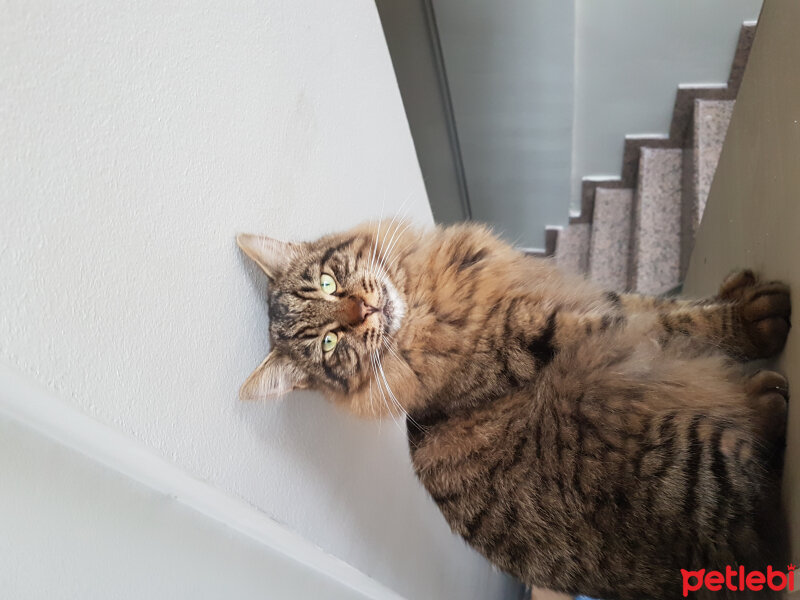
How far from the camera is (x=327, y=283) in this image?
3.61 ft

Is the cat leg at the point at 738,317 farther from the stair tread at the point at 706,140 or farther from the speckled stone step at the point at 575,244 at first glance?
the speckled stone step at the point at 575,244

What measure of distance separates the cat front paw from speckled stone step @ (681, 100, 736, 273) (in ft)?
4.67

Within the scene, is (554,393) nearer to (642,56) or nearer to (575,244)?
(642,56)

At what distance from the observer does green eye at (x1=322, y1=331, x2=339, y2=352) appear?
3.52 feet

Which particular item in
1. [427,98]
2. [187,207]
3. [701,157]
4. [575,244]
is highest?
[187,207]

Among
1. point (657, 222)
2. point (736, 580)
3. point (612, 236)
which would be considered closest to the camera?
point (736, 580)

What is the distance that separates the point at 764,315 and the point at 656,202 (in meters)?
1.86

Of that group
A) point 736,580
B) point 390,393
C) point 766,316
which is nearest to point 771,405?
point 766,316

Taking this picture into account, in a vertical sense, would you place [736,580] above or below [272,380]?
below

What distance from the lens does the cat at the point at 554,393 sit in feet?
2.98

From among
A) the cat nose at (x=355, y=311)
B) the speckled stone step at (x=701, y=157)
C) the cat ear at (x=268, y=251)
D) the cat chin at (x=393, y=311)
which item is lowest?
the speckled stone step at (x=701, y=157)

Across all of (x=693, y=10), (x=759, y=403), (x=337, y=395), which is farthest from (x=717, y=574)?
(x=693, y=10)

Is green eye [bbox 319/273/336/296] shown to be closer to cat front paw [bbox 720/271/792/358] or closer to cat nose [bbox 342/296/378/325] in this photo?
cat nose [bbox 342/296/378/325]

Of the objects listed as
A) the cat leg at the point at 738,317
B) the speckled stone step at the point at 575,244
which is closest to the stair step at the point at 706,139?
the speckled stone step at the point at 575,244
